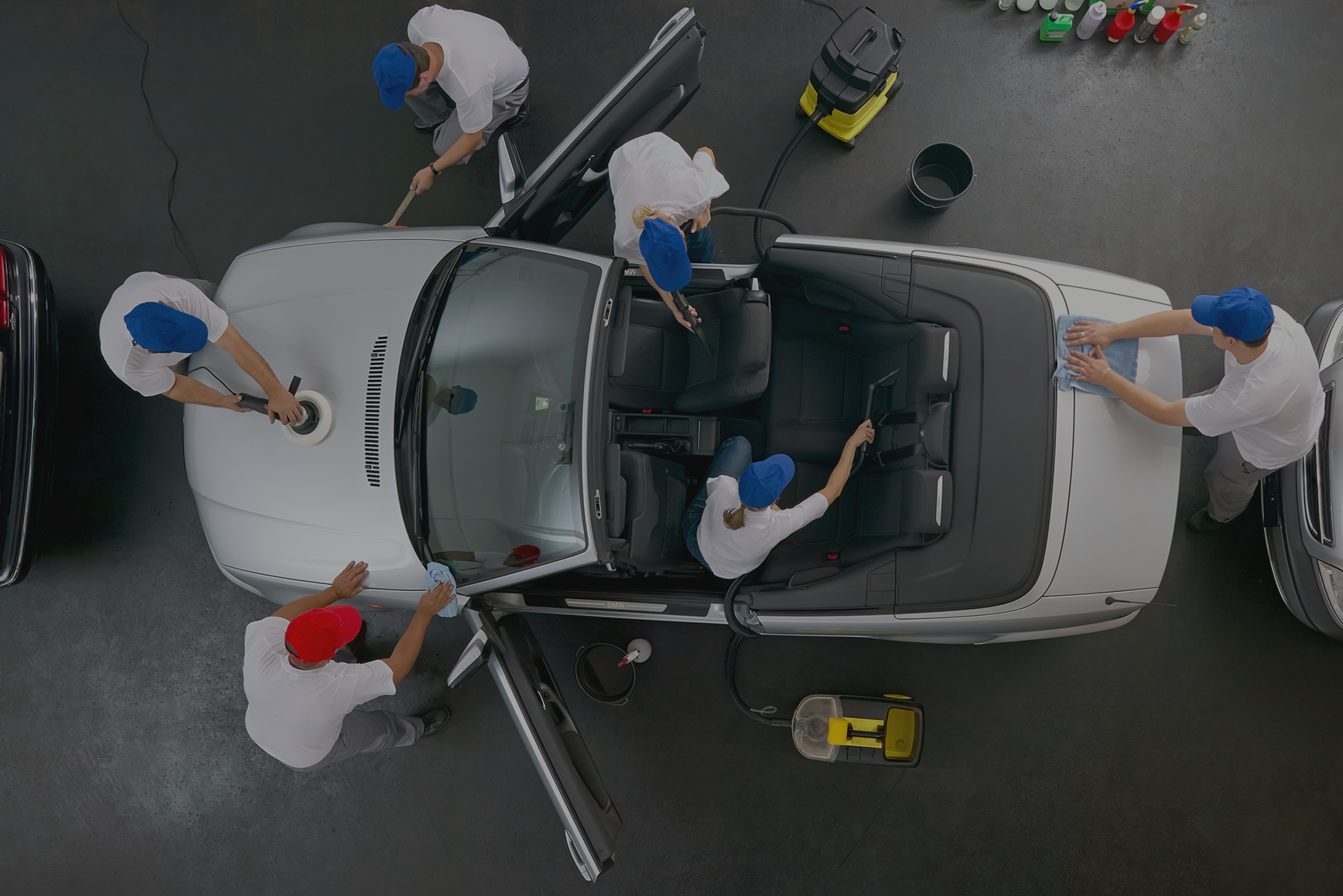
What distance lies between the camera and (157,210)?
398 centimetres

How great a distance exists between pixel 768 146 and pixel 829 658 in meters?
2.93

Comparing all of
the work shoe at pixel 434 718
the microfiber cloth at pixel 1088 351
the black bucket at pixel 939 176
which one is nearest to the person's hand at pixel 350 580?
the work shoe at pixel 434 718

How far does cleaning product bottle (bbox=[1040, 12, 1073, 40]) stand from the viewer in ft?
12.4

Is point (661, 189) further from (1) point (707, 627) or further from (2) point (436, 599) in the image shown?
(1) point (707, 627)

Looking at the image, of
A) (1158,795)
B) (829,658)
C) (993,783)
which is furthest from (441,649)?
(1158,795)

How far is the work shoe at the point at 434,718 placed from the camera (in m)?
3.61

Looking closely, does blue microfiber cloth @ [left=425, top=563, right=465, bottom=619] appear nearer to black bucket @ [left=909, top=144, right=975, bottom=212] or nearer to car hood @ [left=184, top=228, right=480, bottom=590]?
car hood @ [left=184, top=228, right=480, bottom=590]

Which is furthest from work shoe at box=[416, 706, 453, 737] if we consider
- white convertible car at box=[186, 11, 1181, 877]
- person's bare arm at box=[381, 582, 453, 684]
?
white convertible car at box=[186, 11, 1181, 877]

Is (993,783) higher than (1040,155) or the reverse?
the reverse

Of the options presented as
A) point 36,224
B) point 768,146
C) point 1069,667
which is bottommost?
point 1069,667

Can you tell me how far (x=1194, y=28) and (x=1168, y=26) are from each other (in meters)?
0.22

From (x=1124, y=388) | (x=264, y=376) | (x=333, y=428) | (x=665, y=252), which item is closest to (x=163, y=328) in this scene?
(x=264, y=376)

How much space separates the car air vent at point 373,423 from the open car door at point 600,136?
837 millimetres

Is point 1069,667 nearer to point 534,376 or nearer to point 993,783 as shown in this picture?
point 993,783
